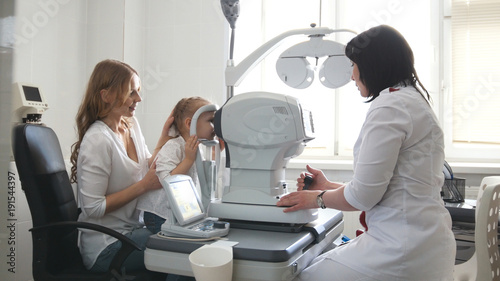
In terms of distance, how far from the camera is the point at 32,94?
1.56m

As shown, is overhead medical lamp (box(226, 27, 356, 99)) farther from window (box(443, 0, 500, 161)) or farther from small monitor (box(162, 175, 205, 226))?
window (box(443, 0, 500, 161))

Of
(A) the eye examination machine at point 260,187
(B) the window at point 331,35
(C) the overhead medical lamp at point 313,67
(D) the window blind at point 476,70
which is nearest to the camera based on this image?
(A) the eye examination machine at point 260,187

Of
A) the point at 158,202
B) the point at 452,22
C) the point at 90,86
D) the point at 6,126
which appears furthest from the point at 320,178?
the point at 452,22

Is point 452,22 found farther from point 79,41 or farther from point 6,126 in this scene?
point 6,126

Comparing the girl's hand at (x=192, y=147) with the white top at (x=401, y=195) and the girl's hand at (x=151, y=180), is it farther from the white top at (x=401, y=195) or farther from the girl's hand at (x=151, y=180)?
the white top at (x=401, y=195)

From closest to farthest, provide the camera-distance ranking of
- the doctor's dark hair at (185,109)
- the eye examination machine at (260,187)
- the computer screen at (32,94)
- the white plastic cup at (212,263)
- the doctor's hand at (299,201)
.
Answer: the white plastic cup at (212,263) → the eye examination machine at (260,187) → the doctor's hand at (299,201) → the computer screen at (32,94) → the doctor's dark hair at (185,109)

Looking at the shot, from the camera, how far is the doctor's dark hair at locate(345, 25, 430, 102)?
1111 millimetres

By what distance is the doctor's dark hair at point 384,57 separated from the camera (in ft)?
3.65

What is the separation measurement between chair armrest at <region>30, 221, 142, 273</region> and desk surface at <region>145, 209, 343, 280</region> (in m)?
0.23

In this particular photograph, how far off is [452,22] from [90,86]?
2363 millimetres

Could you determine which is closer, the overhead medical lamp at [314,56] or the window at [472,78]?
the overhead medical lamp at [314,56]

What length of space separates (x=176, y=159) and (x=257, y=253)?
709mm

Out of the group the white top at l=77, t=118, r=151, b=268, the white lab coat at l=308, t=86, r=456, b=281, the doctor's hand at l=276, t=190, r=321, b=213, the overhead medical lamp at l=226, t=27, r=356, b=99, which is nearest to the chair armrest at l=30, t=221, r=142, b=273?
the white top at l=77, t=118, r=151, b=268

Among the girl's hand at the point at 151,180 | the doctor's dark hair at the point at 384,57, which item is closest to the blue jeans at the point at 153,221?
the girl's hand at the point at 151,180
